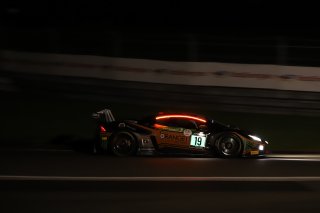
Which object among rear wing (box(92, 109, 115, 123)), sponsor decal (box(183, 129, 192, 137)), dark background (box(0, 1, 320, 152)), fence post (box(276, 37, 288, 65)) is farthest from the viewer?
fence post (box(276, 37, 288, 65))

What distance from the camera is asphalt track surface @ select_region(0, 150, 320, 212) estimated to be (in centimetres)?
836

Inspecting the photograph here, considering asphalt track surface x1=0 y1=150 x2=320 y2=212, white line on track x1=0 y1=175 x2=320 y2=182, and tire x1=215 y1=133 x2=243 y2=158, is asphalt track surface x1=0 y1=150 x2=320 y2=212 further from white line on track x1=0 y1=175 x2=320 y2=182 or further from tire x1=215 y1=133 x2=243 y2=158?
tire x1=215 y1=133 x2=243 y2=158

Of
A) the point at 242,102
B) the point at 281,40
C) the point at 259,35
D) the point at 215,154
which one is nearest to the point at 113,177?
the point at 215,154

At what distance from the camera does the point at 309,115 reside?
19391 mm

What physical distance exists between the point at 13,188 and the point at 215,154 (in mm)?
5197

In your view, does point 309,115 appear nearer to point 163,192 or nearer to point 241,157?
Result: point 241,157

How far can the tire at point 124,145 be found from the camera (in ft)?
43.5

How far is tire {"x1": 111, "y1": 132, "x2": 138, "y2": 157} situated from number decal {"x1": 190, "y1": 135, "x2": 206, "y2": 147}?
1.27m

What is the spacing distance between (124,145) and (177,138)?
121cm

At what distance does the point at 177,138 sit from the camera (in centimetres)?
1314

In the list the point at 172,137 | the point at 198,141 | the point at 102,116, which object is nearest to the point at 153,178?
the point at 172,137

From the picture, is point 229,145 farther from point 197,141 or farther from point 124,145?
point 124,145

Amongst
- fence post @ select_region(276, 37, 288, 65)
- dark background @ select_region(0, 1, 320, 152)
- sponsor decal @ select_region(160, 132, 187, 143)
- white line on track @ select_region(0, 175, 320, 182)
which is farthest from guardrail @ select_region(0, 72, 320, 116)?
white line on track @ select_region(0, 175, 320, 182)

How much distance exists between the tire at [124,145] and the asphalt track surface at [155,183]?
16.1 inches
